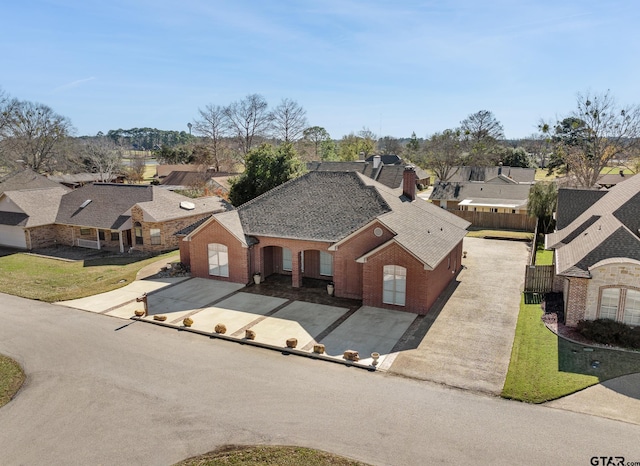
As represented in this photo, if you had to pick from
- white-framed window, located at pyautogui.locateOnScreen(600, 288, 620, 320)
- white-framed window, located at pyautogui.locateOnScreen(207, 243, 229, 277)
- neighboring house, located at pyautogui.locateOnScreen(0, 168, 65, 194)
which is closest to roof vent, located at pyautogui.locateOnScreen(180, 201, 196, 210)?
white-framed window, located at pyautogui.locateOnScreen(207, 243, 229, 277)

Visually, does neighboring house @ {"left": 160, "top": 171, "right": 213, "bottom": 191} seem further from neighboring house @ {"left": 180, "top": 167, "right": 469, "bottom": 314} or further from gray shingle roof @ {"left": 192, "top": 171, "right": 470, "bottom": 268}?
neighboring house @ {"left": 180, "top": 167, "right": 469, "bottom": 314}

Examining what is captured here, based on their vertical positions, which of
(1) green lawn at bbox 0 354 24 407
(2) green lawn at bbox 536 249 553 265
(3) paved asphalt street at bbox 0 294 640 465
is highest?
(2) green lawn at bbox 536 249 553 265

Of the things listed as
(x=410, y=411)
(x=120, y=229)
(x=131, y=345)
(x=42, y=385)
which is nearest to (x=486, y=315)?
(x=410, y=411)

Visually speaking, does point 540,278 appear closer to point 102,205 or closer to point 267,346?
point 267,346

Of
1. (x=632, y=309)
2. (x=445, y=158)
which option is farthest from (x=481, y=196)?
(x=632, y=309)

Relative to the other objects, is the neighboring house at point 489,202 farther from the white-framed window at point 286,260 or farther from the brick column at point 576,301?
the white-framed window at point 286,260

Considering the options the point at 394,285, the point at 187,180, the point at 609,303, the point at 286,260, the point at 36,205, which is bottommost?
the point at 286,260

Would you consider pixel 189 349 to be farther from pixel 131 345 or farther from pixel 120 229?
pixel 120 229
